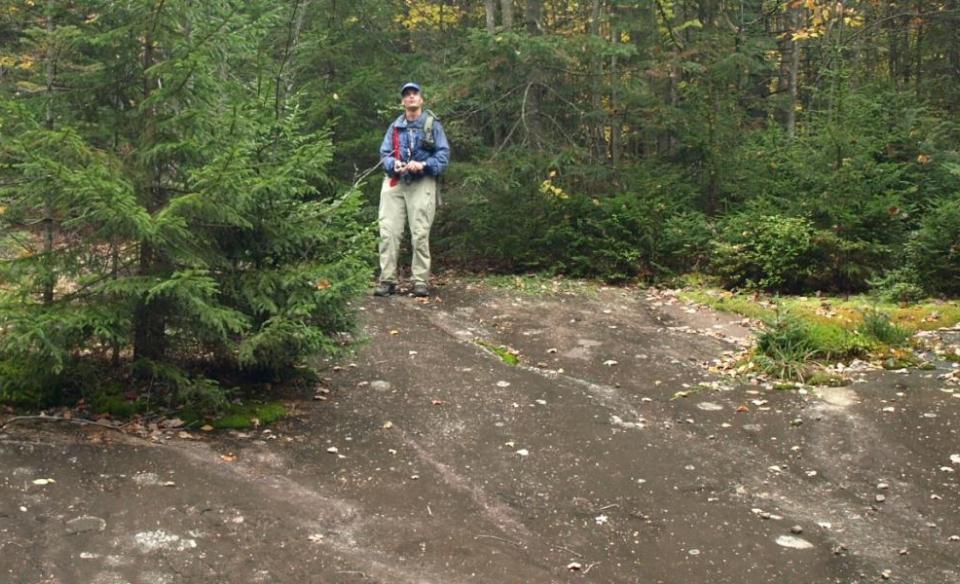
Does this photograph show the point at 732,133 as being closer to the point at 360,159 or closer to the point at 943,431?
the point at 360,159

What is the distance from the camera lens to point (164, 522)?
14.4ft

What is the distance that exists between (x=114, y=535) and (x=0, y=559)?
1.66 feet

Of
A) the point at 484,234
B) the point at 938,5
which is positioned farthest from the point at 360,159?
the point at 938,5

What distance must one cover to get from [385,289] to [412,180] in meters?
1.31

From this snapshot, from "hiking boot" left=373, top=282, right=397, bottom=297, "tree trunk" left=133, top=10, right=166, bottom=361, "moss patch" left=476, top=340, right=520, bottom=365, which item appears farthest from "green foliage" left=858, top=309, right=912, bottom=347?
"tree trunk" left=133, top=10, right=166, bottom=361

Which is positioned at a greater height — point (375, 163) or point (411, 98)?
point (411, 98)

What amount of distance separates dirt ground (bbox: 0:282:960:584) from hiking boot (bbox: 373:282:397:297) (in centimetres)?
221

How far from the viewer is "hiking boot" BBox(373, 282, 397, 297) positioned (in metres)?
9.78

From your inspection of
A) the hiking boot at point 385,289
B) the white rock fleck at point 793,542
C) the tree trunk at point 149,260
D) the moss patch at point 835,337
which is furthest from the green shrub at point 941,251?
the tree trunk at point 149,260

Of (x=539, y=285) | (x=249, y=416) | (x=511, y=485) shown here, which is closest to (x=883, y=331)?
(x=539, y=285)

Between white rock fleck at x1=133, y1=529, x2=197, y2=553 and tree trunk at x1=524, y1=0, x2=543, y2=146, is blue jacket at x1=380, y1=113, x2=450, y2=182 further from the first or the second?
white rock fleck at x1=133, y1=529, x2=197, y2=553

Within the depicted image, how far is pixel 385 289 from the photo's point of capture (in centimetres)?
983

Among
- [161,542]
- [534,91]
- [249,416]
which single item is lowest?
[161,542]

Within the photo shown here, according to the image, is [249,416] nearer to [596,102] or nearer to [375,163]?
[375,163]
